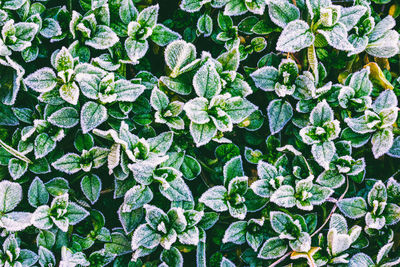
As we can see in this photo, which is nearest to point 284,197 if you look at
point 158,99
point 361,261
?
point 361,261

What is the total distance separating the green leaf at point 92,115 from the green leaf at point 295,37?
3.26 feet

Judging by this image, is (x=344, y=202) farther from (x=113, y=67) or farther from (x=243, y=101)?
(x=113, y=67)

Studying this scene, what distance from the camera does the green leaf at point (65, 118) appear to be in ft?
8.13

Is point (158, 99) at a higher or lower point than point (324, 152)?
higher

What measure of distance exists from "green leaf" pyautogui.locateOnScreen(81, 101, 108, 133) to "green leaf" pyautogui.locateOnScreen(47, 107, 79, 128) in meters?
0.09

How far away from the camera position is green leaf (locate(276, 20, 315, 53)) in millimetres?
2551

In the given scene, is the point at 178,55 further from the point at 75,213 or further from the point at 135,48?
the point at 75,213

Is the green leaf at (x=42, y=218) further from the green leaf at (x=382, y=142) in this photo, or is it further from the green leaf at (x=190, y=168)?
the green leaf at (x=382, y=142)

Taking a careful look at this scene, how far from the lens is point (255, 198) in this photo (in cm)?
256

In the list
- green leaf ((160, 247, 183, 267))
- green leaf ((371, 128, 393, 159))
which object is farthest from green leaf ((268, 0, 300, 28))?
green leaf ((160, 247, 183, 267))

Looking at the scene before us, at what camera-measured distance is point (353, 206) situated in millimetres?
2547

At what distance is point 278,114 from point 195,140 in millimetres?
515

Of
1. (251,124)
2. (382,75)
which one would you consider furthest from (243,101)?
(382,75)

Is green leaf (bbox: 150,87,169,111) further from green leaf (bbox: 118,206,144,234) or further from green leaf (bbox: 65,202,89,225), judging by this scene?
green leaf (bbox: 65,202,89,225)
